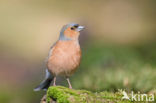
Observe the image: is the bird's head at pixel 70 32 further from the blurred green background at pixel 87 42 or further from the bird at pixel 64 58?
the blurred green background at pixel 87 42

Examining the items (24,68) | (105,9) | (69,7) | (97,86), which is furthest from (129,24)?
(97,86)

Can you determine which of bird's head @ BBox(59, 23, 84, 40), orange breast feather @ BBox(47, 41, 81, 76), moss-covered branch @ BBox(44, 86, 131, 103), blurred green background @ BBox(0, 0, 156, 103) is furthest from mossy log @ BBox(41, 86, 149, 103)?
bird's head @ BBox(59, 23, 84, 40)

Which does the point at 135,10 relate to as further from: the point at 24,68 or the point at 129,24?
the point at 24,68

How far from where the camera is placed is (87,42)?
1302cm

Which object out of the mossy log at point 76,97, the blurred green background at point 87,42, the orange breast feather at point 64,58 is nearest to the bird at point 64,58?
the orange breast feather at point 64,58

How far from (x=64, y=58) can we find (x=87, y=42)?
22.3 ft

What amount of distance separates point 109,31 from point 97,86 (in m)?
12.6

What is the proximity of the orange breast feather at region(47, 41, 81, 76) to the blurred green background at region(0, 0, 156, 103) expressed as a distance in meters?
0.31

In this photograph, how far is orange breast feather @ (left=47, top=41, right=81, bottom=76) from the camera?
6270 mm

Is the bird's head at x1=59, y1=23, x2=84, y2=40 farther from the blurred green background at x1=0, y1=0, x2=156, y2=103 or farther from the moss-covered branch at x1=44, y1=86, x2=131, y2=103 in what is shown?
the moss-covered branch at x1=44, y1=86, x2=131, y2=103

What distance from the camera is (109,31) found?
58.8 feet

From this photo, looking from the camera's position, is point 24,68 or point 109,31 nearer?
point 24,68

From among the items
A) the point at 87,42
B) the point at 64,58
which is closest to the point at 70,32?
the point at 64,58

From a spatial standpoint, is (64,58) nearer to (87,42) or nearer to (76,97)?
(76,97)
